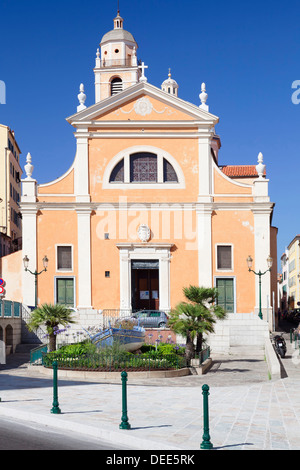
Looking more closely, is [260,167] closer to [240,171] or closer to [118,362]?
[240,171]

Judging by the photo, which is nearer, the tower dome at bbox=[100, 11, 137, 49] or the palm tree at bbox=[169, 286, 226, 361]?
the palm tree at bbox=[169, 286, 226, 361]

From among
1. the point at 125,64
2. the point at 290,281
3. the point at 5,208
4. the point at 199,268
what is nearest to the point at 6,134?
the point at 5,208

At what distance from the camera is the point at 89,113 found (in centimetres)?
3891

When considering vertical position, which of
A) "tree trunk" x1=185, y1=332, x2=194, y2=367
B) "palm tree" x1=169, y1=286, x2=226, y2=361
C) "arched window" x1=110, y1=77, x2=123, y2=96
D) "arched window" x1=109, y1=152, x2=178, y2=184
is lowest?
"tree trunk" x1=185, y1=332, x2=194, y2=367

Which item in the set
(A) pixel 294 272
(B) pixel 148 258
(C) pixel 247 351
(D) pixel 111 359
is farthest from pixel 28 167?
(A) pixel 294 272

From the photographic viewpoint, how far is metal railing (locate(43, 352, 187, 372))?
2189 cm

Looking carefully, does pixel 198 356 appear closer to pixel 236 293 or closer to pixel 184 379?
pixel 184 379

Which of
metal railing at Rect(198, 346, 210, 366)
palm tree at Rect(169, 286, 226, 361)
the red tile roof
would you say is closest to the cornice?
metal railing at Rect(198, 346, 210, 366)

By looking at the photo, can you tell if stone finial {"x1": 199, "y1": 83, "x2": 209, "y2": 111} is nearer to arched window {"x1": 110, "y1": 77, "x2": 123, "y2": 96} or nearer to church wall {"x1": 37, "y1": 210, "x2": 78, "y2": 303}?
church wall {"x1": 37, "y1": 210, "x2": 78, "y2": 303}

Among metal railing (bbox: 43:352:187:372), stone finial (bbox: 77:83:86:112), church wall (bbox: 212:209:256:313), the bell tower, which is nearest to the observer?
metal railing (bbox: 43:352:187:372)

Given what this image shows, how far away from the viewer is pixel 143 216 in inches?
1516

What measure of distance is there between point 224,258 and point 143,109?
31.7 feet

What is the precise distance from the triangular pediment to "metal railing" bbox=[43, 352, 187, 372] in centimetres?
1937
